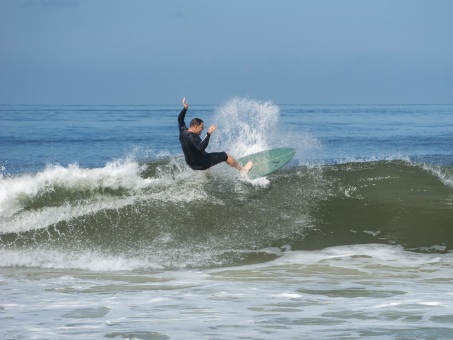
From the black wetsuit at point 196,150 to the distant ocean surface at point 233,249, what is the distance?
0.69 meters

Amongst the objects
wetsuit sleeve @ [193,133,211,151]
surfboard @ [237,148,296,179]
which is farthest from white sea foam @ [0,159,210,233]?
wetsuit sleeve @ [193,133,211,151]

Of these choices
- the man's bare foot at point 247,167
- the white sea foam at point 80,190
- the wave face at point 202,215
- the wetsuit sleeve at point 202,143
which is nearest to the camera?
the wave face at point 202,215

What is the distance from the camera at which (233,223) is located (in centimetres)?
1107

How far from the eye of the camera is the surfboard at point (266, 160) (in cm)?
1275

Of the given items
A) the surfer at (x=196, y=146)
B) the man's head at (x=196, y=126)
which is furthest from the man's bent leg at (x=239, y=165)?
the man's head at (x=196, y=126)

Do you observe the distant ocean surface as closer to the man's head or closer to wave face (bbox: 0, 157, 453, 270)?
wave face (bbox: 0, 157, 453, 270)

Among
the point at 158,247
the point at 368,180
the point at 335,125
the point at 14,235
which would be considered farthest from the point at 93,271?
the point at 335,125

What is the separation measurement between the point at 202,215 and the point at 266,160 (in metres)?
2.22

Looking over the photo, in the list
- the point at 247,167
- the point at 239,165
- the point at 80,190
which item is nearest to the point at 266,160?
the point at 247,167

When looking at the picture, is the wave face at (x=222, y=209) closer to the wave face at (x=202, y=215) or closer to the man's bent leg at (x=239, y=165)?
the wave face at (x=202, y=215)

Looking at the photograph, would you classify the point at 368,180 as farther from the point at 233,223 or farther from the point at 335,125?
the point at 335,125

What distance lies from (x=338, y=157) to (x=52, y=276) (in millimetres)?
16123

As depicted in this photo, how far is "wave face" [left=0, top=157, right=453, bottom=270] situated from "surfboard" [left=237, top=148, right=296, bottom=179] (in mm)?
221

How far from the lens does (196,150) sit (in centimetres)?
1115
